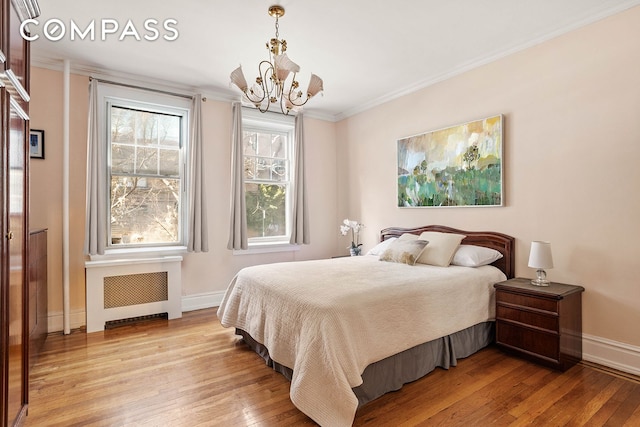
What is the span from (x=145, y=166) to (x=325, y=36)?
2.49 m

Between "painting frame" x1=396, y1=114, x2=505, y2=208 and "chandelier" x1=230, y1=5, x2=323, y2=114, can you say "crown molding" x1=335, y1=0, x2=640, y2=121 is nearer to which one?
"painting frame" x1=396, y1=114, x2=505, y2=208

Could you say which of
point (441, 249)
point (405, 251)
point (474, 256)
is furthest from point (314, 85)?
point (474, 256)

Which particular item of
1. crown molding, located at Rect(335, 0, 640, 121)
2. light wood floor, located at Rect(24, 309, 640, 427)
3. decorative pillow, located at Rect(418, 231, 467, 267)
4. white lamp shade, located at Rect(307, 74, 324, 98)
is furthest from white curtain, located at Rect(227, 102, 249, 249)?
decorative pillow, located at Rect(418, 231, 467, 267)

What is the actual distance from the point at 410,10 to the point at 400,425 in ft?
9.18

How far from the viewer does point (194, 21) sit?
2.62m

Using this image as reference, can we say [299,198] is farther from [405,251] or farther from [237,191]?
[405,251]

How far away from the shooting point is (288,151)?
16.0 feet

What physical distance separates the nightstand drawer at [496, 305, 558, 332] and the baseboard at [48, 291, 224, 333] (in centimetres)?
314

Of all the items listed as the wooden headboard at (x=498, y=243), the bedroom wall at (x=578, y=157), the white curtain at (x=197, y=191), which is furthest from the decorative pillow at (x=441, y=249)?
the white curtain at (x=197, y=191)

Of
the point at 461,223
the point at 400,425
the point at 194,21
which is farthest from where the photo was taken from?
the point at 461,223

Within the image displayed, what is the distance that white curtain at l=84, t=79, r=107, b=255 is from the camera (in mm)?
3336

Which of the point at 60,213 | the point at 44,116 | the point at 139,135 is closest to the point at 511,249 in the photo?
the point at 139,135

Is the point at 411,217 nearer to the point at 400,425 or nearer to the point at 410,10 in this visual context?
the point at 410,10

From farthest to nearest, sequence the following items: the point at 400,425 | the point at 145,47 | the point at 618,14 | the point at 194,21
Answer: the point at 145,47
the point at 194,21
the point at 618,14
the point at 400,425
